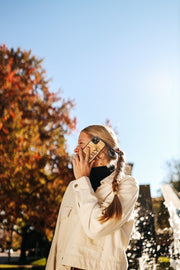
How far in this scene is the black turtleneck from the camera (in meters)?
1.82

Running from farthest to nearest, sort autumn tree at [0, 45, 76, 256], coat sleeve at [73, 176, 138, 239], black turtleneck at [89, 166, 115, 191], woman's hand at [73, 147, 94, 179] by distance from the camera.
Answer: autumn tree at [0, 45, 76, 256] → black turtleneck at [89, 166, 115, 191] → woman's hand at [73, 147, 94, 179] → coat sleeve at [73, 176, 138, 239]

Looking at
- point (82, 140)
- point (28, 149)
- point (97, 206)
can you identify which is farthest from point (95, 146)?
point (28, 149)

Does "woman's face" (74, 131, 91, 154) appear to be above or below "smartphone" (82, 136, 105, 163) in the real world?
above

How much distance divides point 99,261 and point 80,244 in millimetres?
156

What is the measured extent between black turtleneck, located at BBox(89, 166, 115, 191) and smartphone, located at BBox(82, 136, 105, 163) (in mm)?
135

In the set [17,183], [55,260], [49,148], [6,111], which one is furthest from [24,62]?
[55,260]

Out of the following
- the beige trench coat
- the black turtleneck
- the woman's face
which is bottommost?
the beige trench coat

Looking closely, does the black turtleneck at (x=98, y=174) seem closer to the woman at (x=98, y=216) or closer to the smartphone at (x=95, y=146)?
the woman at (x=98, y=216)

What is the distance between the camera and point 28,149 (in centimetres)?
769

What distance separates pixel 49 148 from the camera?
884 cm

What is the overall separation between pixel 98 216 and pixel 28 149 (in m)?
6.60

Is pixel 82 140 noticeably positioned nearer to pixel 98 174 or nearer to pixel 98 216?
pixel 98 174

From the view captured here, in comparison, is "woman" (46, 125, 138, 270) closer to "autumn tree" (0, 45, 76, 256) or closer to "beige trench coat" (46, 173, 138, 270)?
"beige trench coat" (46, 173, 138, 270)

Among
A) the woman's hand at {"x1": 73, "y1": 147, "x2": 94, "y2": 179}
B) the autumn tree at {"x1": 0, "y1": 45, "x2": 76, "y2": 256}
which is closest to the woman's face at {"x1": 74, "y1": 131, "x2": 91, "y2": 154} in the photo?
the woman's hand at {"x1": 73, "y1": 147, "x2": 94, "y2": 179}
